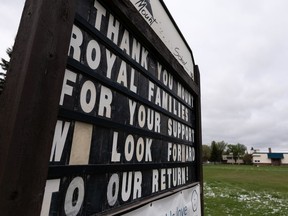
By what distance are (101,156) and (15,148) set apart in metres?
0.50

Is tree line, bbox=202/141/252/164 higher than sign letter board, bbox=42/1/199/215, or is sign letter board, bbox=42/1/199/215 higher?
tree line, bbox=202/141/252/164

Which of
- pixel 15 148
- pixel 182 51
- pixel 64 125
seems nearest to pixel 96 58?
pixel 64 125

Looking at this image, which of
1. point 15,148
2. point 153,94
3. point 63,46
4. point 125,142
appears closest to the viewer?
point 15,148

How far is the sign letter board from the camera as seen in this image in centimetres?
101

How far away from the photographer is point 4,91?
805 millimetres

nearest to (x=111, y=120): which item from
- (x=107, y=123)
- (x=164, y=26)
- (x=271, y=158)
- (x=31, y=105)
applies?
(x=107, y=123)

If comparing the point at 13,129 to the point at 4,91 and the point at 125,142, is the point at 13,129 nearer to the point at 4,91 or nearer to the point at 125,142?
the point at 4,91

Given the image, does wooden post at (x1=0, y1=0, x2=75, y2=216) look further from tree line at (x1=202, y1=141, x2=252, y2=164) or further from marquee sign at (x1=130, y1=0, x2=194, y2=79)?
tree line at (x1=202, y1=141, x2=252, y2=164)

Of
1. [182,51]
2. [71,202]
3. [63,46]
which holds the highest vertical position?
[182,51]

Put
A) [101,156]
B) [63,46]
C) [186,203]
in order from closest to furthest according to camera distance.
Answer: [63,46]
[101,156]
[186,203]

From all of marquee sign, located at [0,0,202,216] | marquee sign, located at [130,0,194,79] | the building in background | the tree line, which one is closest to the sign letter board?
marquee sign, located at [0,0,202,216]

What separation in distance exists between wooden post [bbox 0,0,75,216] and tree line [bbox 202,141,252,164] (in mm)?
97367

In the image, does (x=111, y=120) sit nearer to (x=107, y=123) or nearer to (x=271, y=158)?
(x=107, y=123)

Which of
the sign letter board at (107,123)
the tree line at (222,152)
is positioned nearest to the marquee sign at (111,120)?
the sign letter board at (107,123)
